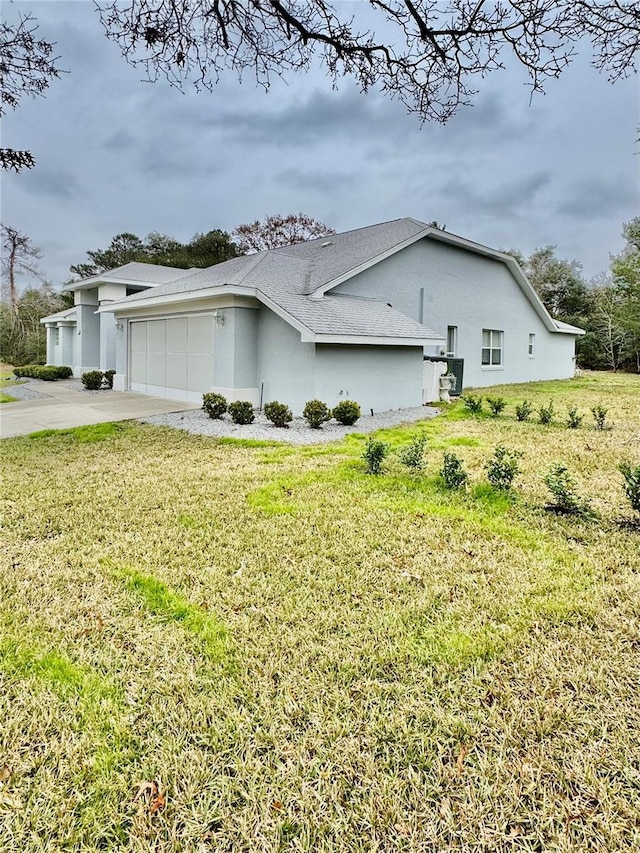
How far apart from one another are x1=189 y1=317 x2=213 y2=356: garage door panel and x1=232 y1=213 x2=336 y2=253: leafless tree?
26.1 m

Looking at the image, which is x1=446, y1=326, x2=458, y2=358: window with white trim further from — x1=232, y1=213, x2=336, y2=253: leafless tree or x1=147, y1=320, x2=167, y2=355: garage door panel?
x1=232, y1=213, x2=336, y2=253: leafless tree

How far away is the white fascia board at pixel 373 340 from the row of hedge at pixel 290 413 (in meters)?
1.42

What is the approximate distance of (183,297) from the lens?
520 inches

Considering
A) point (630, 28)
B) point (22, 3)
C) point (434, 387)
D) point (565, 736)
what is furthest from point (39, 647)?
point (434, 387)

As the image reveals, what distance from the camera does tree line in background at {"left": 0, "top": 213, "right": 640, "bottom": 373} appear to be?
31500 millimetres

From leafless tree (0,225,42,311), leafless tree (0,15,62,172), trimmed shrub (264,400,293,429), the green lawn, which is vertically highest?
leafless tree (0,225,42,311)

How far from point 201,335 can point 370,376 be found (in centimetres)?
508

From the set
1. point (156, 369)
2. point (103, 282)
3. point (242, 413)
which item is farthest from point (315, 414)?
point (103, 282)

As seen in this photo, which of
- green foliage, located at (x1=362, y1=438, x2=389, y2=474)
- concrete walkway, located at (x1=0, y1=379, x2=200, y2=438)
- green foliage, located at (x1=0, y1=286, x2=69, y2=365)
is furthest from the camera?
green foliage, located at (x1=0, y1=286, x2=69, y2=365)

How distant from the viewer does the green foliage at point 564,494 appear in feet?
16.4

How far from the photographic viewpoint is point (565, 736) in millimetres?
2240

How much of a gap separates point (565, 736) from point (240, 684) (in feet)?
5.36

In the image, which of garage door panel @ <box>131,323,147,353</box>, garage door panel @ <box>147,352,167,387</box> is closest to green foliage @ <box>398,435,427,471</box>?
garage door panel @ <box>147,352,167,387</box>

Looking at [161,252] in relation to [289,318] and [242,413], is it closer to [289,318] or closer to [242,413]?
[289,318]
